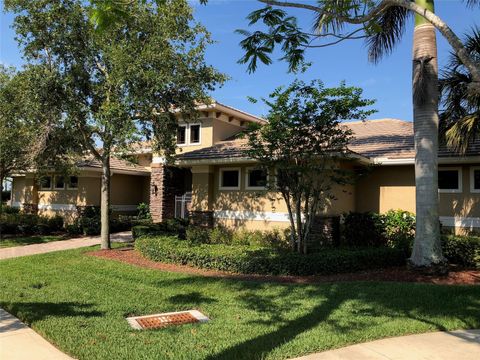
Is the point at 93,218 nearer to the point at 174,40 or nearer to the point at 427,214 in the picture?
the point at 174,40

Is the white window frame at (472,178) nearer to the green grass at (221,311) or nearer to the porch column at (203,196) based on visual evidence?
the green grass at (221,311)

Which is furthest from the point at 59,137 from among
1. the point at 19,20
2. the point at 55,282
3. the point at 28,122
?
the point at 55,282

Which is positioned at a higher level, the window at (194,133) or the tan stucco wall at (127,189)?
the window at (194,133)

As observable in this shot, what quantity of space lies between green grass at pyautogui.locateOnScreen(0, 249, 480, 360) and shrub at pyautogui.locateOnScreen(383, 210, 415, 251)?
4.85m

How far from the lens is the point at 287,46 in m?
6.28

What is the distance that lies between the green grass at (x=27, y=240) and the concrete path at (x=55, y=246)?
32.0 inches

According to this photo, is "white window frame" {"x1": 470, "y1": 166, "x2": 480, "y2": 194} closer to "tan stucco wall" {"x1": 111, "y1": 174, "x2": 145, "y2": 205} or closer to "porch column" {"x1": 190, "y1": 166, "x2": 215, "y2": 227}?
"porch column" {"x1": 190, "y1": 166, "x2": 215, "y2": 227}

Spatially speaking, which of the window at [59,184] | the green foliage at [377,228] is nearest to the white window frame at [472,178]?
the green foliage at [377,228]

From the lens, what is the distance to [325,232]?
14.0 meters

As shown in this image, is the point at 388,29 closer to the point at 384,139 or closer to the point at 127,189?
the point at 384,139

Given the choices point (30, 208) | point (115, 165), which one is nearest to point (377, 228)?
point (115, 165)

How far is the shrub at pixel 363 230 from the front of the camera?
551 inches

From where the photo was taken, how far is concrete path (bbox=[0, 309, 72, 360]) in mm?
4996

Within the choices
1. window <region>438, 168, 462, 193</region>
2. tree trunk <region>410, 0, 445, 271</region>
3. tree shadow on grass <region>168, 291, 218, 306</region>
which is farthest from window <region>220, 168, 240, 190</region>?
tree shadow on grass <region>168, 291, 218, 306</region>
